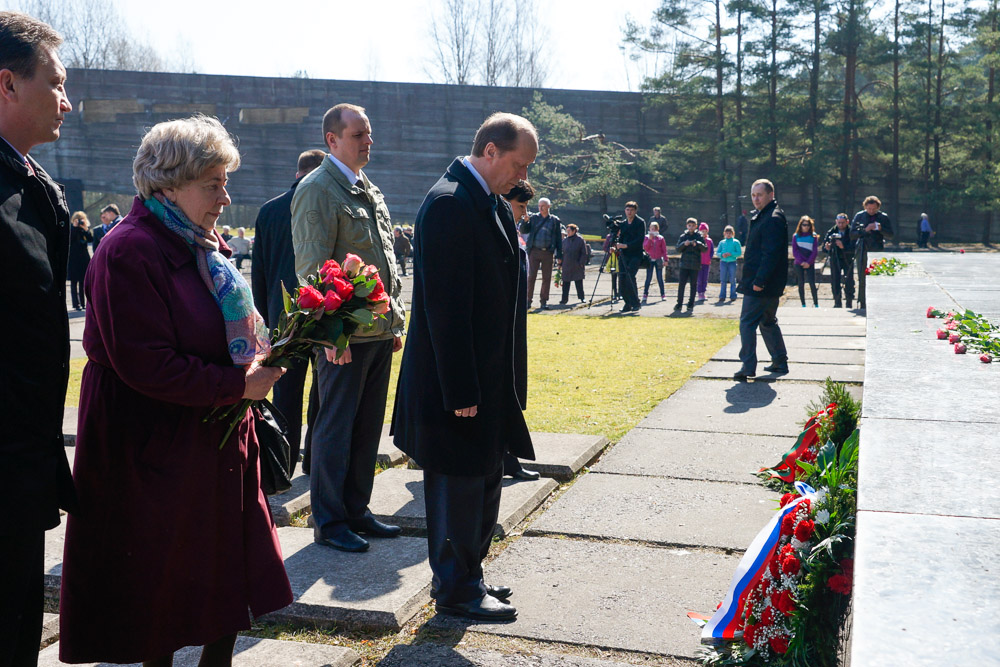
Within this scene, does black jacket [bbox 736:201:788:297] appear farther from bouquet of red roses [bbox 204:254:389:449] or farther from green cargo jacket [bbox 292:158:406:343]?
bouquet of red roses [bbox 204:254:389:449]

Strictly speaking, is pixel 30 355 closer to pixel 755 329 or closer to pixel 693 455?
pixel 693 455

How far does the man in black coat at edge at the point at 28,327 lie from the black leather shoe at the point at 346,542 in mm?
1632

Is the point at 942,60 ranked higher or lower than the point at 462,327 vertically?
higher

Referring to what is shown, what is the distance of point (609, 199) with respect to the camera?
3869 centimetres

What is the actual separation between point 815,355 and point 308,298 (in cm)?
751

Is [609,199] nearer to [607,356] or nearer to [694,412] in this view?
[607,356]

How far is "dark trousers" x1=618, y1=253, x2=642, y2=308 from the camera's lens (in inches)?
595

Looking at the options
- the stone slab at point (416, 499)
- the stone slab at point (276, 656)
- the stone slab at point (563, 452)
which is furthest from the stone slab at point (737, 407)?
the stone slab at point (276, 656)

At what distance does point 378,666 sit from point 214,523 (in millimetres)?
869

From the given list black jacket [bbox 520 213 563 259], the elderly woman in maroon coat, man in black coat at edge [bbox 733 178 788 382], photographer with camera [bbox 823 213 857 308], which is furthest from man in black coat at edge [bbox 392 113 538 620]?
black jacket [bbox 520 213 563 259]

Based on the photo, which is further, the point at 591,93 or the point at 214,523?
the point at 591,93

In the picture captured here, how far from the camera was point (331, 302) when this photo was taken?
2475 millimetres

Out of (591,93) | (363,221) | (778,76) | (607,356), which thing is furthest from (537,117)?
(363,221)

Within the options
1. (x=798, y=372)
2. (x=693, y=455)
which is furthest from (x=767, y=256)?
(x=693, y=455)
